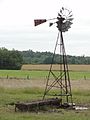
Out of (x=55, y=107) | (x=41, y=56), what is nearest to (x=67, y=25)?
(x=55, y=107)

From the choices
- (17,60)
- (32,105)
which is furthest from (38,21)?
(17,60)

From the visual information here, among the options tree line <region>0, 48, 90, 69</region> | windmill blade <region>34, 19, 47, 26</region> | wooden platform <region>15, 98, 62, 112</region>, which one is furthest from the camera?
tree line <region>0, 48, 90, 69</region>

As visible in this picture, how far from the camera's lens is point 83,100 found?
20.4m

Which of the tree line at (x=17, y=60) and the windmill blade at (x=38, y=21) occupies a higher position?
the windmill blade at (x=38, y=21)

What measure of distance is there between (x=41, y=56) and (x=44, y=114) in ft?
342

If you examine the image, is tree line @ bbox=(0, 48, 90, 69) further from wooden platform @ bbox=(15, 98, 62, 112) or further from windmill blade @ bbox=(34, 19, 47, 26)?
wooden platform @ bbox=(15, 98, 62, 112)

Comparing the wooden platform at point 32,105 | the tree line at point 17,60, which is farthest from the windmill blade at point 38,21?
the tree line at point 17,60

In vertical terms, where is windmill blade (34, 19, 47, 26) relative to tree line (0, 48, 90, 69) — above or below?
above

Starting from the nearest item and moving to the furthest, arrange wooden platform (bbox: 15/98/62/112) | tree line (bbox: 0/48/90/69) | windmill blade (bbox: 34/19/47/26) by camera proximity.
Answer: wooden platform (bbox: 15/98/62/112) < windmill blade (bbox: 34/19/47/26) < tree line (bbox: 0/48/90/69)

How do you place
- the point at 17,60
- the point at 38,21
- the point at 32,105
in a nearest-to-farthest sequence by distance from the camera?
1. the point at 32,105
2. the point at 38,21
3. the point at 17,60

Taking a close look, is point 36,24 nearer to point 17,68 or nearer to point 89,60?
point 17,68

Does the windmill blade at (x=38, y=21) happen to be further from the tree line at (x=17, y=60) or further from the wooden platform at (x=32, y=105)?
the tree line at (x=17, y=60)

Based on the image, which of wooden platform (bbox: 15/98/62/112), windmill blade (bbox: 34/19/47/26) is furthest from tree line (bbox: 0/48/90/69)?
wooden platform (bbox: 15/98/62/112)

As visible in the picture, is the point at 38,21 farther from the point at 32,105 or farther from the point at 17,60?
the point at 17,60
